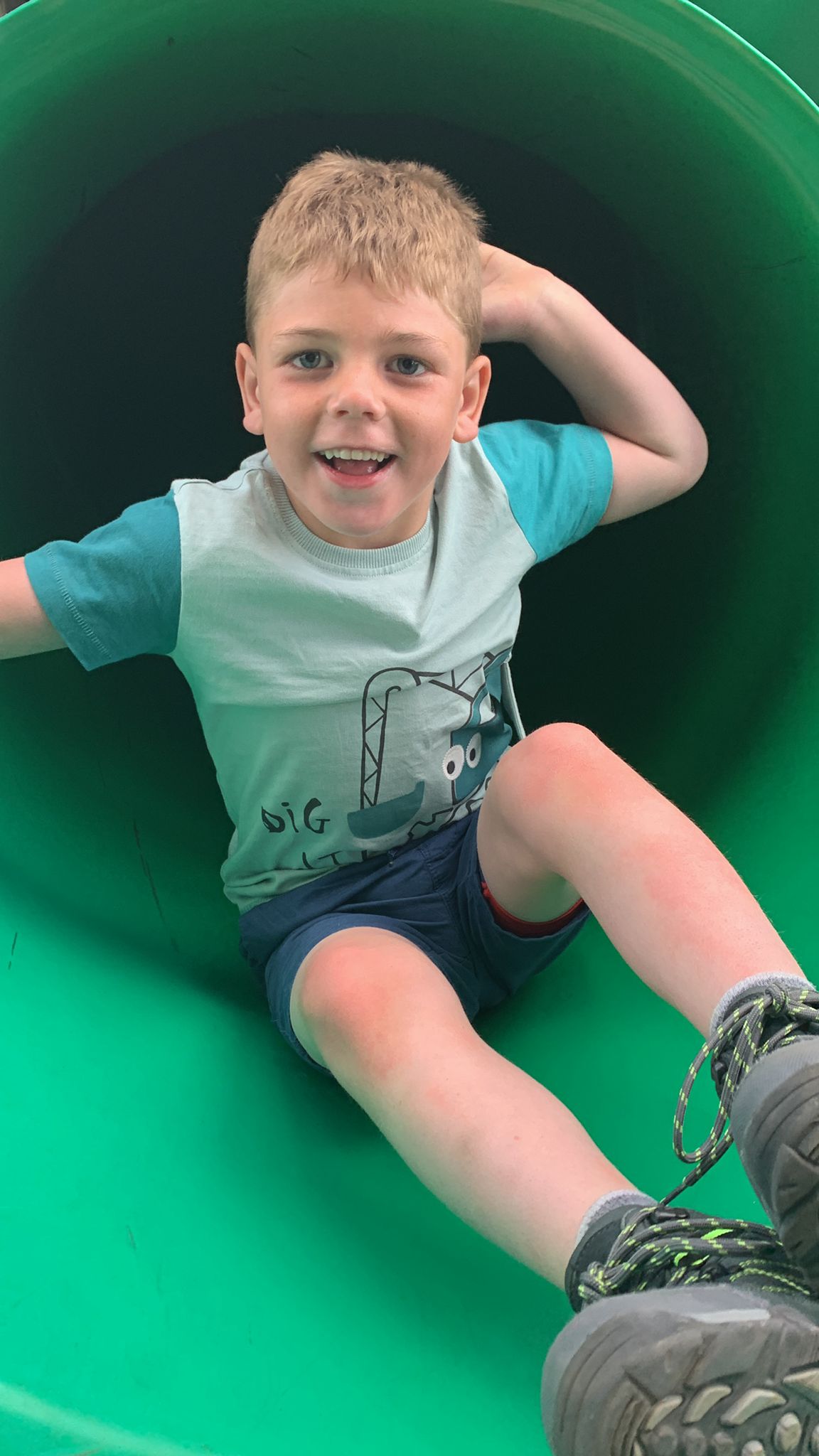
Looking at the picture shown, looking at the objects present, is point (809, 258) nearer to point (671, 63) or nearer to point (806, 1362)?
point (671, 63)

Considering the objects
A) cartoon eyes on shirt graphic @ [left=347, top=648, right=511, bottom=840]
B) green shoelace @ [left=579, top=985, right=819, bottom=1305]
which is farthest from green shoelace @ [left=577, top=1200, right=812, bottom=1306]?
cartoon eyes on shirt graphic @ [left=347, top=648, right=511, bottom=840]

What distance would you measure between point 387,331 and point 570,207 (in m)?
0.45

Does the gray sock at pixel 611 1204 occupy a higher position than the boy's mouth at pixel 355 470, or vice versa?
the boy's mouth at pixel 355 470

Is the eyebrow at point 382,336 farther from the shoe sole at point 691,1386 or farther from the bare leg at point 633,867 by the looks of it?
the shoe sole at point 691,1386

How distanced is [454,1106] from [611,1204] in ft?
0.38

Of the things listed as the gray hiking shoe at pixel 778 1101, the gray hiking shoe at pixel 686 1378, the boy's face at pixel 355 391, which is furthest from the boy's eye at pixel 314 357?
the gray hiking shoe at pixel 686 1378

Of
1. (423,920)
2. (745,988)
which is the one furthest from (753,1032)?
(423,920)

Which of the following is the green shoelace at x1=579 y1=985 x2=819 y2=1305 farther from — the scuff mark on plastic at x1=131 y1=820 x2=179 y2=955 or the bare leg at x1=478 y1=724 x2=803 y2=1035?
the scuff mark on plastic at x1=131 y1=820 x2=179 y2=955

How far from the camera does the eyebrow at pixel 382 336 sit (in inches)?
34.8

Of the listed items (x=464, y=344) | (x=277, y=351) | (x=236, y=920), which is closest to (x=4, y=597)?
(x=277, y=351)

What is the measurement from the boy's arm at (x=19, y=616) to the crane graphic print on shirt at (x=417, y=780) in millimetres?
260

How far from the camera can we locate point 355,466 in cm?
92

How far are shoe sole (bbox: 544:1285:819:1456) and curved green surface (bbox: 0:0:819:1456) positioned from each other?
0.22 m

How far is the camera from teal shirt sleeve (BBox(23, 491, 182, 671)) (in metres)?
0.91
